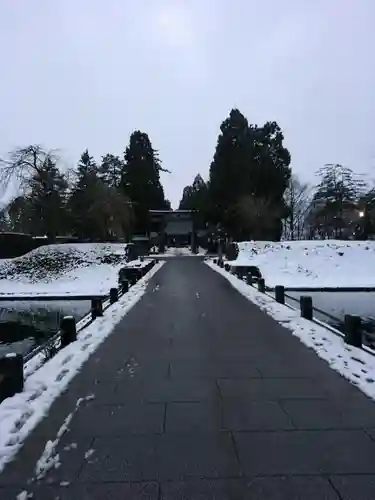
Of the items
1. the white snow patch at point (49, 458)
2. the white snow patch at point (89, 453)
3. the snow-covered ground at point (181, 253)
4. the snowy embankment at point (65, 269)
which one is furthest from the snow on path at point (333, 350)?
the snow-covered ground at point (181, 253)

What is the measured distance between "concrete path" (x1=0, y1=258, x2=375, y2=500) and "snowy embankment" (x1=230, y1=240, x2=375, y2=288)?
17.0 m

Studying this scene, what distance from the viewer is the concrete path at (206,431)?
344 centimetres

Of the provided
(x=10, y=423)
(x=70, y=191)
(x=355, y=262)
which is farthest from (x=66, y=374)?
(x=70, y=191)

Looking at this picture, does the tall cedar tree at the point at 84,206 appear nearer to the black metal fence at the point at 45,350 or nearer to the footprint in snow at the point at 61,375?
the black metal fence at the point at 45,350

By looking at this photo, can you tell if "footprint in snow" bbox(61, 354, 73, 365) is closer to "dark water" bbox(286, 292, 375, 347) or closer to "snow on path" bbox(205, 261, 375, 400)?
"snow on path" bbox(205, 261, 375, 400)

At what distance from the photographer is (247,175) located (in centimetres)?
4703

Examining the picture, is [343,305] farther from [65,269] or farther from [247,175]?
[247,175]

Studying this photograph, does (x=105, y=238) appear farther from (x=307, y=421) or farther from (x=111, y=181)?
(x=307, y=421)

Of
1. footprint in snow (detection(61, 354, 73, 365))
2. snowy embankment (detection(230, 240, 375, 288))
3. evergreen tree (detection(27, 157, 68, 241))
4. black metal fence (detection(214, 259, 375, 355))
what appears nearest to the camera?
footprint in snow (detection(61, 354, 73, 365))

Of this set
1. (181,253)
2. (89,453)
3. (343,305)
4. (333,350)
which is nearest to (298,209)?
(181,253)

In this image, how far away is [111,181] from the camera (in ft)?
207

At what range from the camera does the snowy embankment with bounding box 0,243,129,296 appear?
26.4 metres

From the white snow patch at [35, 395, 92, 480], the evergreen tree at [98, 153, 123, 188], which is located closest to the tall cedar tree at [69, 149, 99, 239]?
the evergreen tree at [98, 153, 123, 188]

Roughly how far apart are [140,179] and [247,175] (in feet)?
53.6
